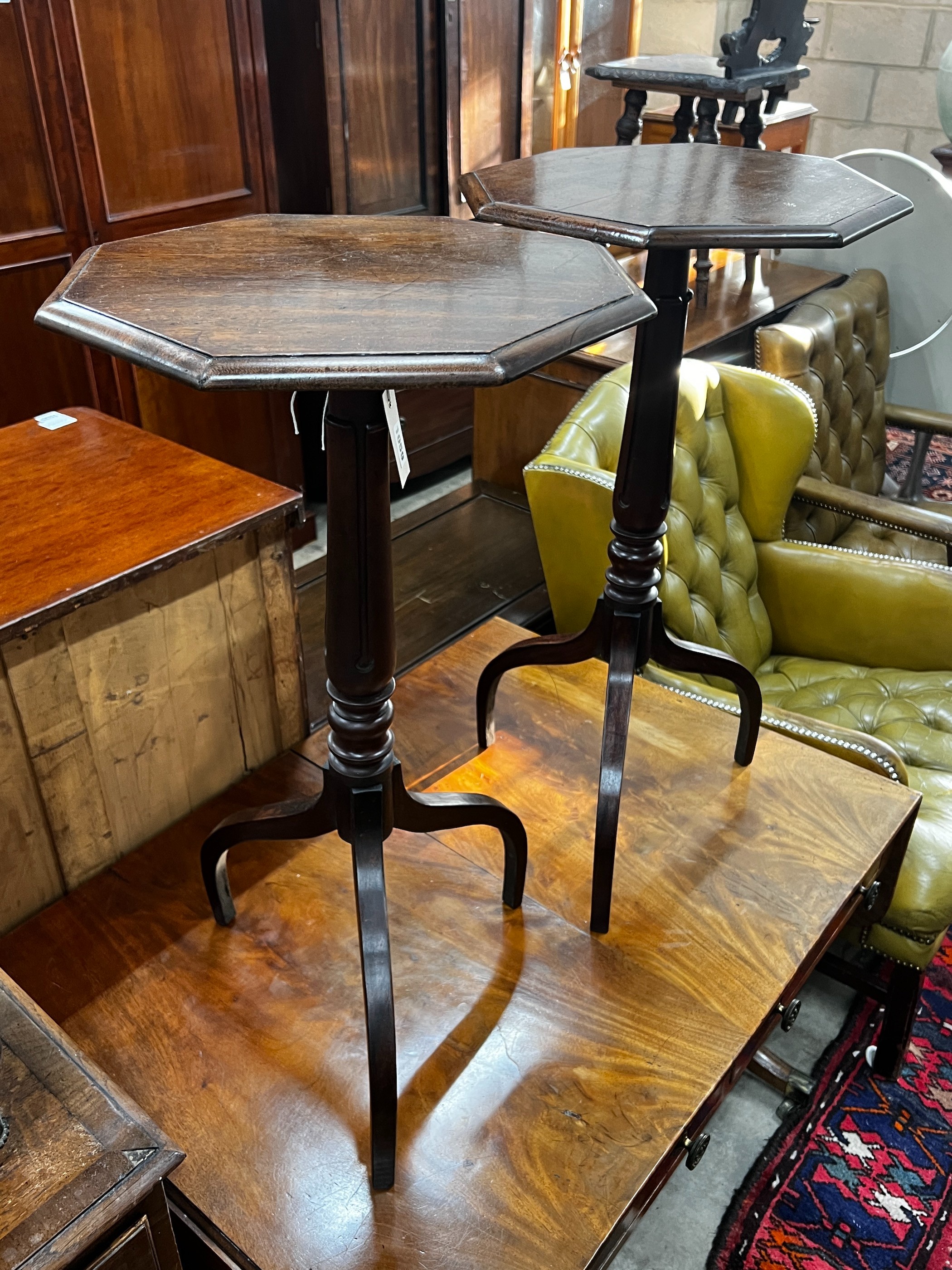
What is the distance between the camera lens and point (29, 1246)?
627mm

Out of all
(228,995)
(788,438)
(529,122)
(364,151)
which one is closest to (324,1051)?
(228,995)

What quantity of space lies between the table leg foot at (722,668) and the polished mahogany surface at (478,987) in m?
0.05

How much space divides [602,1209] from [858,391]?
219cm

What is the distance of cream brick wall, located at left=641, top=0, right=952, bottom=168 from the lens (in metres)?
4.16

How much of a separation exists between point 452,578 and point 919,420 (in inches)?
51.9

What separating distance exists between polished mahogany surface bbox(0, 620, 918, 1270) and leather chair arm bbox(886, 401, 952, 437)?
1492mm

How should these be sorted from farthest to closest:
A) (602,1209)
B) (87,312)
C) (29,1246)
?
(602,1209) → (87,312) → (29,1246)

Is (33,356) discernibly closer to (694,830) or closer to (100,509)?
(100,509)

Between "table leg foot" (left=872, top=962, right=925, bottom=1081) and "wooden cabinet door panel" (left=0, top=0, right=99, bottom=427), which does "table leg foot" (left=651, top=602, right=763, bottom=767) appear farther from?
"wooden cabinet door panel" (left=0, top=0, right=99, bottom=427)

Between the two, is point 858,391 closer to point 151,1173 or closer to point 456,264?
point 456,264

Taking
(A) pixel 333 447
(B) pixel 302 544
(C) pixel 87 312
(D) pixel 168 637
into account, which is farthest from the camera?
(B) pixel 302 544

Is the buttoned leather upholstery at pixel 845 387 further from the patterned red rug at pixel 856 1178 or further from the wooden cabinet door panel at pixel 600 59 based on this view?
the wooden cabinet door panel at pixel 600 59

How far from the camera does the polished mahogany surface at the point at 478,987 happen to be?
971mm

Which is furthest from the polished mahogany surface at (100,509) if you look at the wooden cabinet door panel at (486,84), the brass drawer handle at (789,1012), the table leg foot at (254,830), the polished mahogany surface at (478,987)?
the wooden cabinet door panel at (486,84)
